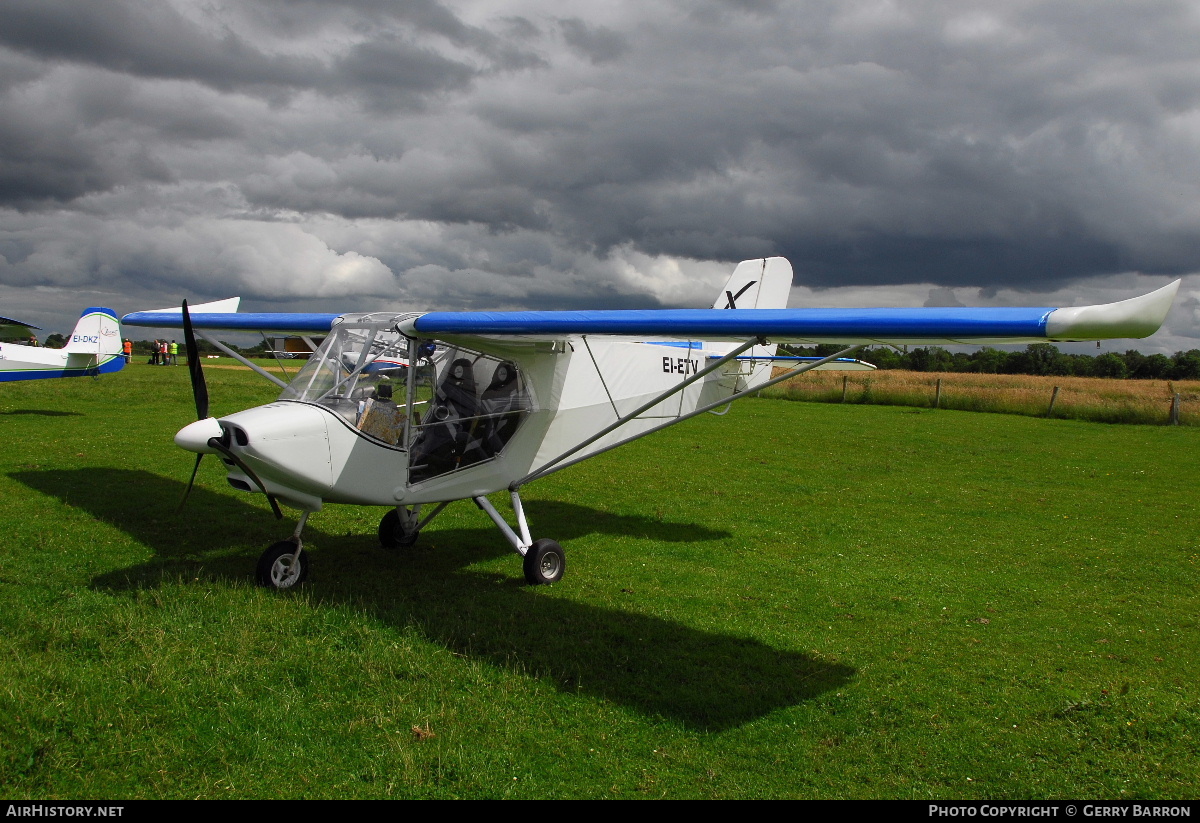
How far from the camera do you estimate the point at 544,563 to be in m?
7.00

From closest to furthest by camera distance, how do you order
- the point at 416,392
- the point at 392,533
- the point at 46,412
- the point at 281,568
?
the point at 281,568
the point at 416,392
the point at 392,533
the point at 46,412

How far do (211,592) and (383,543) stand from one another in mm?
2185

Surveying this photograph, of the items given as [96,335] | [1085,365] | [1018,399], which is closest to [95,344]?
[96,335]

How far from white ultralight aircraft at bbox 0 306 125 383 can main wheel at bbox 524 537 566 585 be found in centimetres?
1851

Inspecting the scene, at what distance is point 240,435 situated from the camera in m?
5.36

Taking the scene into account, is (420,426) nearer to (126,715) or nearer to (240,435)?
(240,435)

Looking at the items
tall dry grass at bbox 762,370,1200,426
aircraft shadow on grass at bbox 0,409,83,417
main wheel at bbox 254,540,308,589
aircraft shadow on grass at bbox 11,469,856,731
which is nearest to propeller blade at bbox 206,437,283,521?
main wheel at bbox 254,540,308,589

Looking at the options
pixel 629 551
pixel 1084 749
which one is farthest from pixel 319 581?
pixel 1084 749

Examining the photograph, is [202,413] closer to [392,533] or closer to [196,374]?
[196,374]

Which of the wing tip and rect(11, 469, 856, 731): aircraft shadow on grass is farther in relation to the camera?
rect(11, 469, 856, 731): aircraft shadow on grass

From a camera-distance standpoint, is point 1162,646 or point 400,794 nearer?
point 400,794

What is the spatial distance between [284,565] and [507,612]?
204 centimetres

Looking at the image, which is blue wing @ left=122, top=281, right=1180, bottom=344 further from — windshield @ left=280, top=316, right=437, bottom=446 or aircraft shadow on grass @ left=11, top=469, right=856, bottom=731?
aircraft shadow on grass @ left=11, top=469, right=856, bottom=731

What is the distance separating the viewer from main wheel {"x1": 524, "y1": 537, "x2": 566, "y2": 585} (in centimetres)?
691
